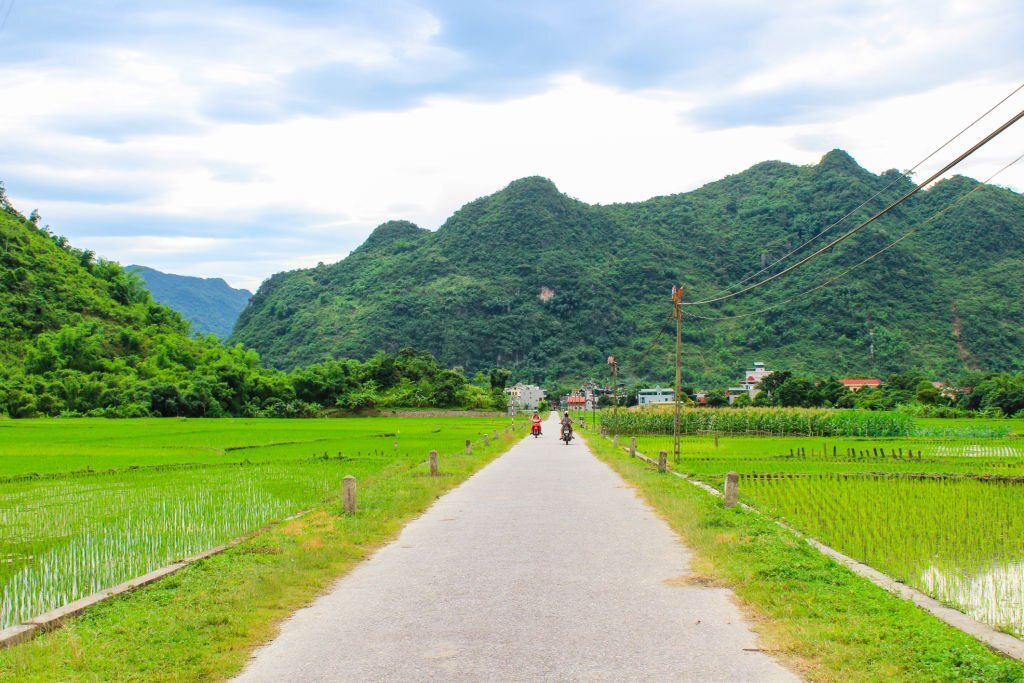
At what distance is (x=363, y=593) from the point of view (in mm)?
7742

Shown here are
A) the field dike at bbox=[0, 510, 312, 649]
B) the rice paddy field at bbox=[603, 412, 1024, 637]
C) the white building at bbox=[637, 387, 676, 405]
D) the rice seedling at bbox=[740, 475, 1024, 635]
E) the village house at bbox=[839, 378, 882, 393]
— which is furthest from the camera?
the white building at bbox=[637, 387, 676, 405]

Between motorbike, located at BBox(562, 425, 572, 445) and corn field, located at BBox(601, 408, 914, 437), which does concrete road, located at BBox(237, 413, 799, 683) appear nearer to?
motorbike, located at BBox(562, 425, 572, 445)

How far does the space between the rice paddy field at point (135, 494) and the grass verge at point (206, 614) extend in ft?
2.76

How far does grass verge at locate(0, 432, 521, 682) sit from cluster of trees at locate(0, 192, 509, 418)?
175ft

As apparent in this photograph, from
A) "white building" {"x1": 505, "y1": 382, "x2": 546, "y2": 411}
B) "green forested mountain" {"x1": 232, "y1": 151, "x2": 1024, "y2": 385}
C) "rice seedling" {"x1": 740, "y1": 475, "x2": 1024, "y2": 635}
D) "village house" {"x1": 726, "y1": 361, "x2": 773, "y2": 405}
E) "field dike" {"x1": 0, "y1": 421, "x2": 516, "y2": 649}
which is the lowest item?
"white building" {"x1": 505, "y1": 382, "x2": 546, "y2": 411}

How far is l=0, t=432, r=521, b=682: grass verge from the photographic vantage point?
17.7 ft

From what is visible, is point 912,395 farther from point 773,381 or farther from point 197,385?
point 197,385

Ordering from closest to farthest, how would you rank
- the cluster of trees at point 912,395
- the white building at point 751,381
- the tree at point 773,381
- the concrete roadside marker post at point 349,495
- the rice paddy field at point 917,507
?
the rice paddy field at point 917,507
the concrete roadside marker post at point 349,495
the cluster of trees at point 912,395
the tree at point 773,381
the white building at point 751,381

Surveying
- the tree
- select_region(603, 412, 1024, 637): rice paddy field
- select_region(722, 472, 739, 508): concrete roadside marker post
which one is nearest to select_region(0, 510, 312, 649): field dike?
select_region(603, 412, 1024, 637): rice paddy field

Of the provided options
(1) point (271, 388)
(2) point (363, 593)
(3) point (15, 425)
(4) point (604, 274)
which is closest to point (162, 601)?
(2) point (363, 593)

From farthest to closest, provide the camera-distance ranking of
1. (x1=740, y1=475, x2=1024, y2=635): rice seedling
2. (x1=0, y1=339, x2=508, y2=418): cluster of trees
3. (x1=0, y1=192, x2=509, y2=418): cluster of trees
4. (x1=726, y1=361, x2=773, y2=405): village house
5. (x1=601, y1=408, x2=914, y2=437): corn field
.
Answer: (x1=726, y1=361, x2=773, y2=405): village house
(x1=0, y1=192, x2=509, y2=418): cluster of trees
(x1=0, y1=339, x2=508, y2=418): cluster of trees
(x1=601, y1=408, x2=914, y2=437): corn field
(x1=740, y1=475, x2=1024, y2=635): rice seedling

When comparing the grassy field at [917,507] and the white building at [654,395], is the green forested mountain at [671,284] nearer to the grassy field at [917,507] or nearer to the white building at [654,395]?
the white building at [654,395]

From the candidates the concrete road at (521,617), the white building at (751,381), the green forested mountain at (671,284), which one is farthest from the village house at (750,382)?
the concrete road at (521,617)

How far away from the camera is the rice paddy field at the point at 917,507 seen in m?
8.28
